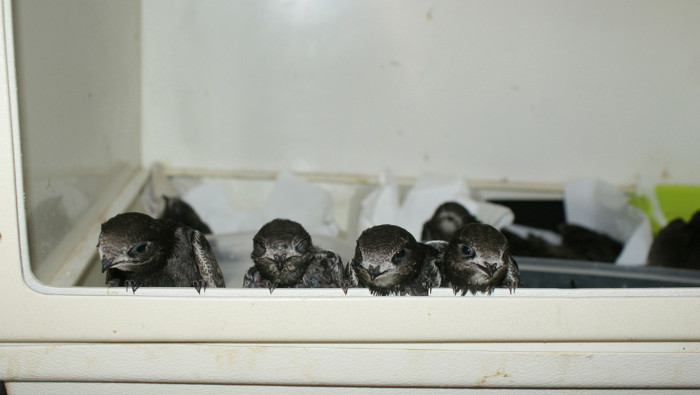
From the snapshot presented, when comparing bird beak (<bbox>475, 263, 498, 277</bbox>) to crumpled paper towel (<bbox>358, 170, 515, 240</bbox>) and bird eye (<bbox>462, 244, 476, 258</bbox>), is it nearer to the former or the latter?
bird eye (<bbox>462, 244, 476, 258</bbox>)

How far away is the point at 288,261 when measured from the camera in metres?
1.50

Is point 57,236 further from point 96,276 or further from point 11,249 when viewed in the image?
point 11,249

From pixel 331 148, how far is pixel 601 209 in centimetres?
138

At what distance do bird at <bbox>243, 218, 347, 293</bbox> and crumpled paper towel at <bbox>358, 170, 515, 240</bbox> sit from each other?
806 mm

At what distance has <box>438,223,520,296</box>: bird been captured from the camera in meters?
1.40

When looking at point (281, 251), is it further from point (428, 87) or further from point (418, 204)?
point (428, 87)

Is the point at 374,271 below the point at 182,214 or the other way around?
the other way around

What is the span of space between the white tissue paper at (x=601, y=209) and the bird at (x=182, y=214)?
1.78m

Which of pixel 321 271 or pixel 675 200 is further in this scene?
pixel 675 200

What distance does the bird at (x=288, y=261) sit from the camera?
148 cm

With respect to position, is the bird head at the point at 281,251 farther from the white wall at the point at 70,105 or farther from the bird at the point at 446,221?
the bird at the point at 446,221

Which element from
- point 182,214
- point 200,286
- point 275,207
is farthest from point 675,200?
point 200,286

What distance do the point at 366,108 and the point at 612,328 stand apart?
1.84 metres

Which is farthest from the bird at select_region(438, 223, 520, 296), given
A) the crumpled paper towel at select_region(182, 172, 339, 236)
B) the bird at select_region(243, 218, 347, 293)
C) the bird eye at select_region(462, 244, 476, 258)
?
the crumpled paper towel at select_region(182, 172, 339, 236)
